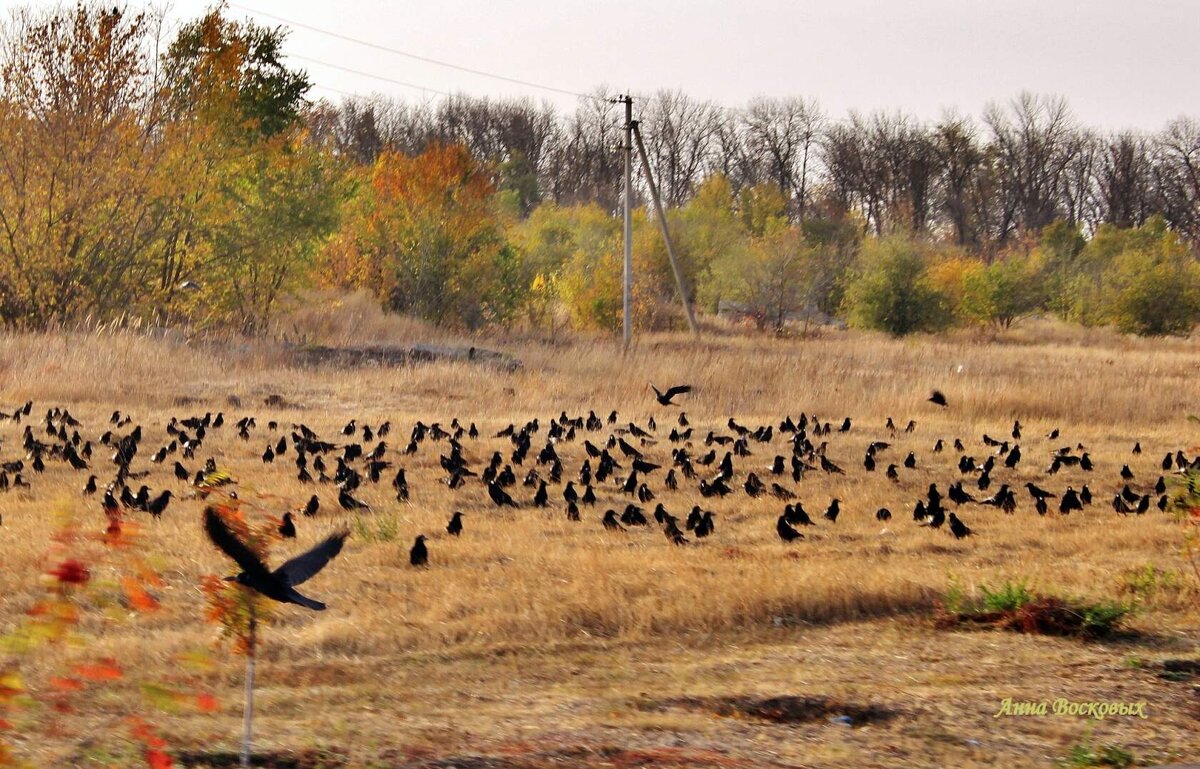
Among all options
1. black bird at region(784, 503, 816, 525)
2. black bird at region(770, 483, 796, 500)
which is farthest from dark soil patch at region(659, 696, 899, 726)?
black bird at region(770, 483, 796, 500)

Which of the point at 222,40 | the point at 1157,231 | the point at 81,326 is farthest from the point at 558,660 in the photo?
the point at 1157,231

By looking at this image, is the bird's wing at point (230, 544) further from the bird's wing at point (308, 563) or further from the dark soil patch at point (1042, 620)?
the dark soil patch at point (1042, 620)

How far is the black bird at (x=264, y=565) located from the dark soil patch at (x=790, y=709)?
6.75ft

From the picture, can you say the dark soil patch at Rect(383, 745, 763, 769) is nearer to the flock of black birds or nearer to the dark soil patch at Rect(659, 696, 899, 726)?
the dark soil patch at Rect(659, 696, 899, 726)

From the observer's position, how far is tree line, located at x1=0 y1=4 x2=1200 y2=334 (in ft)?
87.7

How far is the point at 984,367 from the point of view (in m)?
30.1

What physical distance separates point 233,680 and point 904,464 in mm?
9436

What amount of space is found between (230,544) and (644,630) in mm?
3626

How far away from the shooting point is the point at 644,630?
725 cm

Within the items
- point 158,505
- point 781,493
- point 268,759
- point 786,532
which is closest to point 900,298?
point 781,493

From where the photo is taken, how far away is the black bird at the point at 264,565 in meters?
3.98

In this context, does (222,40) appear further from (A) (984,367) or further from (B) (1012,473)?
(B) (1012,473)

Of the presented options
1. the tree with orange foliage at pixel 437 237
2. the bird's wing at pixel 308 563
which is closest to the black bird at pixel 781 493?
the bird's wing at pixel 308 563

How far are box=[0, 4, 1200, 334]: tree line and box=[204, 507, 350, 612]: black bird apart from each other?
77.3ft
